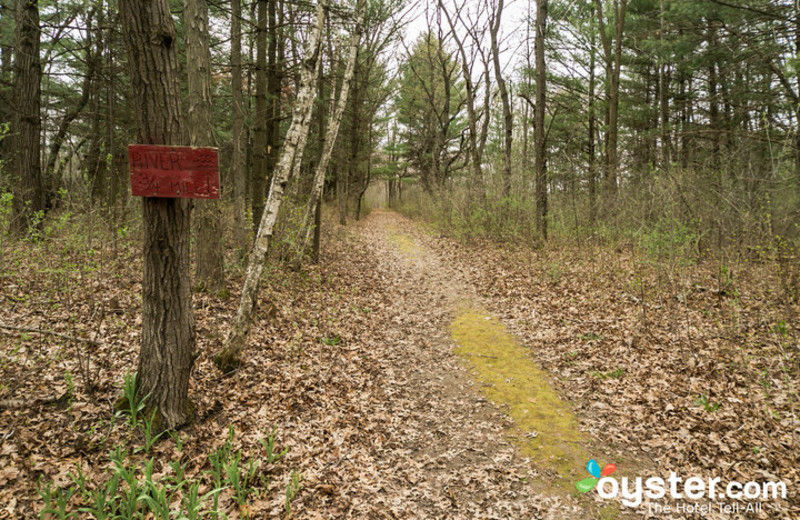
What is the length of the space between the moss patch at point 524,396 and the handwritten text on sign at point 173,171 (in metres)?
3.82

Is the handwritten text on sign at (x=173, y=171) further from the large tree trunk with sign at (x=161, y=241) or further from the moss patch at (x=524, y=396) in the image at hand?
the moss patch at (x=524, y=396)

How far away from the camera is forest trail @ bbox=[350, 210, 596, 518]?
11.1 ft

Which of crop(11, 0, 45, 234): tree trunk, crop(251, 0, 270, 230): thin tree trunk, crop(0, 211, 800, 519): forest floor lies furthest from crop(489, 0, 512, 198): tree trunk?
crop(11, 0, 45, 234): tree trunk

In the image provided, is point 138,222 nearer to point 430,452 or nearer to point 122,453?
point 122,453

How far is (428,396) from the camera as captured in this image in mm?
5113

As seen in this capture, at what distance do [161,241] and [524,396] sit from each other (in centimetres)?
427

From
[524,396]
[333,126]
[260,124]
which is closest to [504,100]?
[333,126]

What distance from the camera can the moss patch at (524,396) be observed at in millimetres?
3828

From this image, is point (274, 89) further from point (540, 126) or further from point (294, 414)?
point (294, 414)

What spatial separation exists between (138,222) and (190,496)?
6.69 metres

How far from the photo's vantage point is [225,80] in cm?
1414

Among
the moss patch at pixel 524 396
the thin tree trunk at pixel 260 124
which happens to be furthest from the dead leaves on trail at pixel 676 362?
the thin tree trunk at pixel 260 124

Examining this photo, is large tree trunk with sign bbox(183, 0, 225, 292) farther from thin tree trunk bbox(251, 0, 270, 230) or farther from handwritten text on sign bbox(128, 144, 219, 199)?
handwritten text on sign bbox(128, 144, 219, 199)

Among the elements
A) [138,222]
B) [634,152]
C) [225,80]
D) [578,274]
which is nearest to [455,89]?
[634,152]
